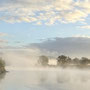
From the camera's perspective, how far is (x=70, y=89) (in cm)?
5112

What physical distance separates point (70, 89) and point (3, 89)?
14.3m

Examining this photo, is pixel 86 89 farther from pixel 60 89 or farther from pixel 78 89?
pixel 60 89

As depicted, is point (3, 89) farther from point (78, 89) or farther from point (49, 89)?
point (78, 89)

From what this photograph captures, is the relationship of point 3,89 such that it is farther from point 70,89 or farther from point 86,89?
point 86,89

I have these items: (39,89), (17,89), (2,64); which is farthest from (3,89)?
(2,64)

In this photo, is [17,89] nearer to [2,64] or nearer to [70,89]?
[70,89]

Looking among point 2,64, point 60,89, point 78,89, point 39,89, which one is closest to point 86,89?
point 78,89

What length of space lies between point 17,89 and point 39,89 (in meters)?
4.71

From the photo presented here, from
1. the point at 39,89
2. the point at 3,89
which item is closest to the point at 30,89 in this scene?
the point at 39,89

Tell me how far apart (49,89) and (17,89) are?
22.5 feet

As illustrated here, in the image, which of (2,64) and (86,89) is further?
(2,64)

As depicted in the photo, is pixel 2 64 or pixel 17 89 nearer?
pixel 17 89

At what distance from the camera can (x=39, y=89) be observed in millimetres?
50781

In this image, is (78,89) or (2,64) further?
(2,64)
